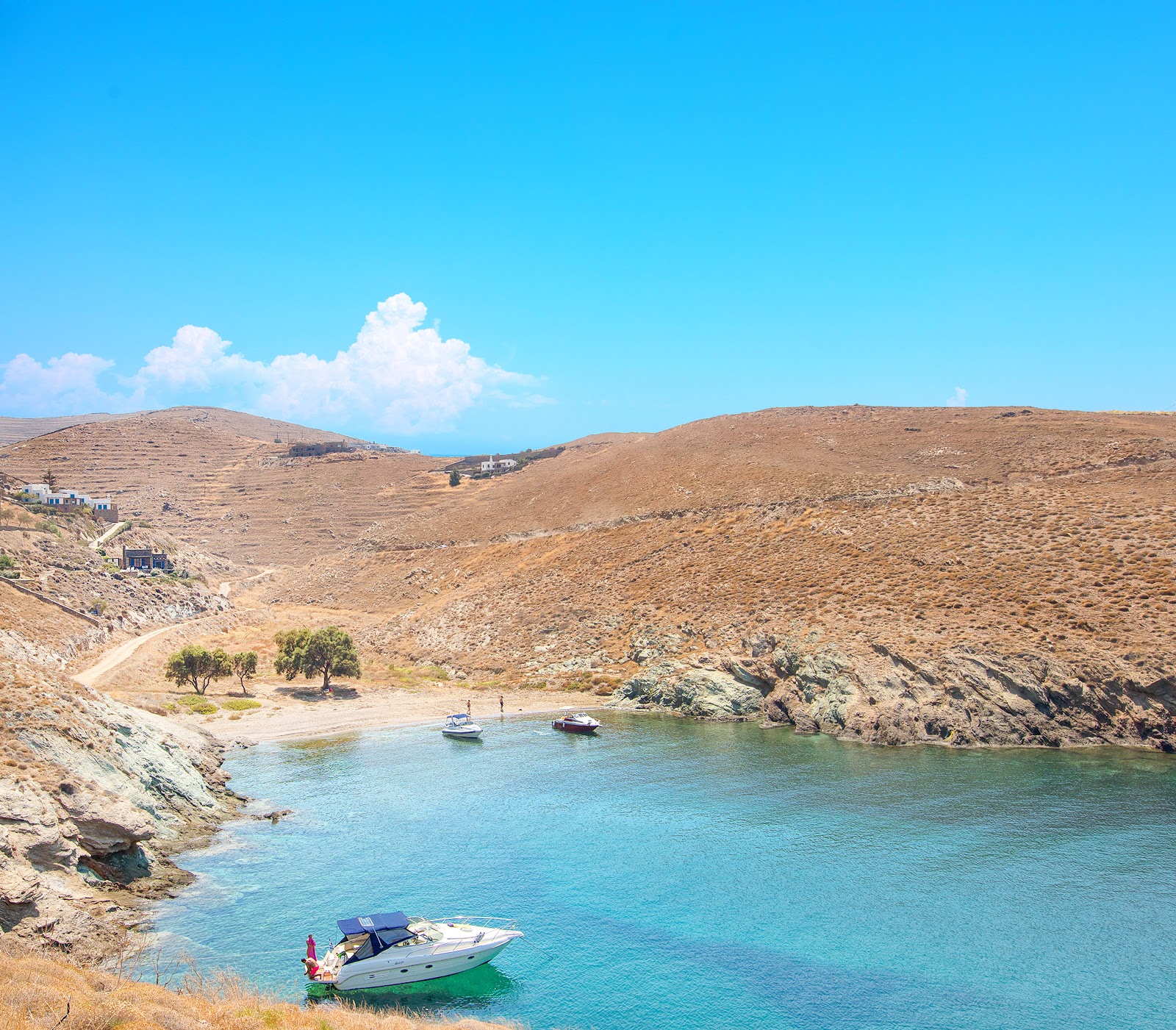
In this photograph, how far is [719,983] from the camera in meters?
26.4

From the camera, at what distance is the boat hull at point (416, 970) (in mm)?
26781

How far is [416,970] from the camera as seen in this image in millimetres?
27375

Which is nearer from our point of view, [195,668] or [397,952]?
[397,952]

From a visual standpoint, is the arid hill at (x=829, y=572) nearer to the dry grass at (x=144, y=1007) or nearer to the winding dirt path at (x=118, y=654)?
the winding dirt path at (x=118, y=654)

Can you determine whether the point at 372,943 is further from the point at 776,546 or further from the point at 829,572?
the point at 776,546

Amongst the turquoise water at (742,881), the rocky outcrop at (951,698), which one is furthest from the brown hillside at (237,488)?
the turquoise water at (742,881)

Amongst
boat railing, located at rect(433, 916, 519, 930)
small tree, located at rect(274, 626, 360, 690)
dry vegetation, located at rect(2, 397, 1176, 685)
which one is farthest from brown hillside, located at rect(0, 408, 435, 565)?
boat railing, located at rect(433, 916, 519, 930)

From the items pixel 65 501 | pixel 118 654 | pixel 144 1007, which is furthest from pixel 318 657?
pixel 65 501

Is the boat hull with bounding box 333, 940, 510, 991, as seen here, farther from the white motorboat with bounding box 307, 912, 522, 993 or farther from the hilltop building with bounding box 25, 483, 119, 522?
the hilltop building with bounding box 25, 483, 119, 522

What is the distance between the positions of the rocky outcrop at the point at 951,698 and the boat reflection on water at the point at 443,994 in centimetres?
3376

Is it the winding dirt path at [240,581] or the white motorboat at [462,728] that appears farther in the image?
the winding dirt path at [240,581]

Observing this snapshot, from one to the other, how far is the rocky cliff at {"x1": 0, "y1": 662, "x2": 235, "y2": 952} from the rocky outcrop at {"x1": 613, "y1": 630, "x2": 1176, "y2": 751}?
119ft

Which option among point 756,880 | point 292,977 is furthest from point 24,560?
point 756,880

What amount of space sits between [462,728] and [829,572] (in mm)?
32447
